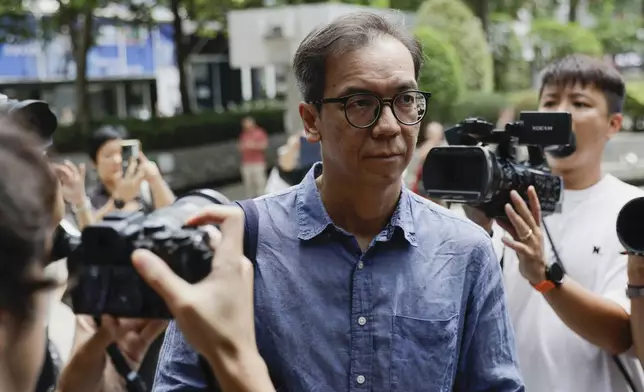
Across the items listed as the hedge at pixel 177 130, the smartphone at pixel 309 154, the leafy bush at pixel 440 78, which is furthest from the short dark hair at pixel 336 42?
the hedge at pixel 177 130

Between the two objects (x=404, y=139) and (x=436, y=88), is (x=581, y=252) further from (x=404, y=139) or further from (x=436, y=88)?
(x=436, y=88)

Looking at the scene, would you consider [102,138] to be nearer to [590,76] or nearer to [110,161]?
[110,161]

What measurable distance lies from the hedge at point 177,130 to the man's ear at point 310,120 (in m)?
14.6

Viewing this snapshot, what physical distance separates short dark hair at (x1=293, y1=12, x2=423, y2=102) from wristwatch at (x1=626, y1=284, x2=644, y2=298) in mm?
1001

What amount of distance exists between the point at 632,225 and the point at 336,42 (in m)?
1.12

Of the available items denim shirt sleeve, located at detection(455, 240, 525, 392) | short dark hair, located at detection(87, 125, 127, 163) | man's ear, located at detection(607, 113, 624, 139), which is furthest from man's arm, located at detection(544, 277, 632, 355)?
short dark hair, located at detection(87, 125, 127, 163)

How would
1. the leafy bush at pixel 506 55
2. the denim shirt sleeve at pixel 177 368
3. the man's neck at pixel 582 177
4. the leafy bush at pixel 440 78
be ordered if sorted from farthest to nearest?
1. the leafy bush at pixel 506 55
2. the leafy bush at pixel 440 78
3. the man's neck at pixel 582 177
4. the denim shirt sleeve at pixel 177 368

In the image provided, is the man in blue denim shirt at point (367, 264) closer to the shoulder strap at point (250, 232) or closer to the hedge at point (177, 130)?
the shoulder strap at point (250, 232)

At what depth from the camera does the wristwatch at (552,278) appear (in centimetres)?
272

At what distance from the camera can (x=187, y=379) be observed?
6.16 ft

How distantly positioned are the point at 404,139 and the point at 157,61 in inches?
1010

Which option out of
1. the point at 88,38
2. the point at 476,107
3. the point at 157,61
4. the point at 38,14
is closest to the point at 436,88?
the point at 476,107

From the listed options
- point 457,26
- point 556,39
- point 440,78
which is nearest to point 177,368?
point 440,78

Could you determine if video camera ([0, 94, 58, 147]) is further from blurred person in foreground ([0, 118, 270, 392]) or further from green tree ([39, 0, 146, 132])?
green tree ([39, 0, 146, 132])
